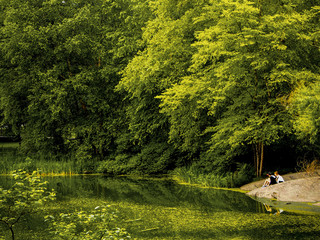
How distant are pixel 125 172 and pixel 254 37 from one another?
12366 millimetres

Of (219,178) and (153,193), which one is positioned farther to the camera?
(219,178)

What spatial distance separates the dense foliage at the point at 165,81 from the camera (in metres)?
19.6

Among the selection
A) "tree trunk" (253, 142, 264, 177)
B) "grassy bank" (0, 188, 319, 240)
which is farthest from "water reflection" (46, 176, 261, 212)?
"tree trunk" (253, 142, 264, 177)

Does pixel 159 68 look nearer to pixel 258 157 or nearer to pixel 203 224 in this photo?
pixel 258 157

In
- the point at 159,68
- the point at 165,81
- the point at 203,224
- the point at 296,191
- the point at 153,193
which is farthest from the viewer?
the point at 165,81

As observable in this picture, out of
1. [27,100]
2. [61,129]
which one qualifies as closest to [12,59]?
[27,100]

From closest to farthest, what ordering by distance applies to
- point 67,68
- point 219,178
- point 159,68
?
point 219,178 < point 159,68 < point 67,68

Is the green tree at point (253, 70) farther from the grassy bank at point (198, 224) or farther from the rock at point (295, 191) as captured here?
the grassy bank at point (198, 224)

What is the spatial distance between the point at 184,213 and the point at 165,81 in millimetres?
10800

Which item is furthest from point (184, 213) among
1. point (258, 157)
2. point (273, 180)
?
point (258, 157)

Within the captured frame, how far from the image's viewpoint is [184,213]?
15.3m

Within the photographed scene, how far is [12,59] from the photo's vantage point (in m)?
28.2

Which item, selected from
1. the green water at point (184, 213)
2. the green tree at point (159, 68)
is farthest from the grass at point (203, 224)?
the green tree at point (159, 68)

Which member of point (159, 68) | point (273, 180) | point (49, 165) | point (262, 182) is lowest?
point (262, 182)
